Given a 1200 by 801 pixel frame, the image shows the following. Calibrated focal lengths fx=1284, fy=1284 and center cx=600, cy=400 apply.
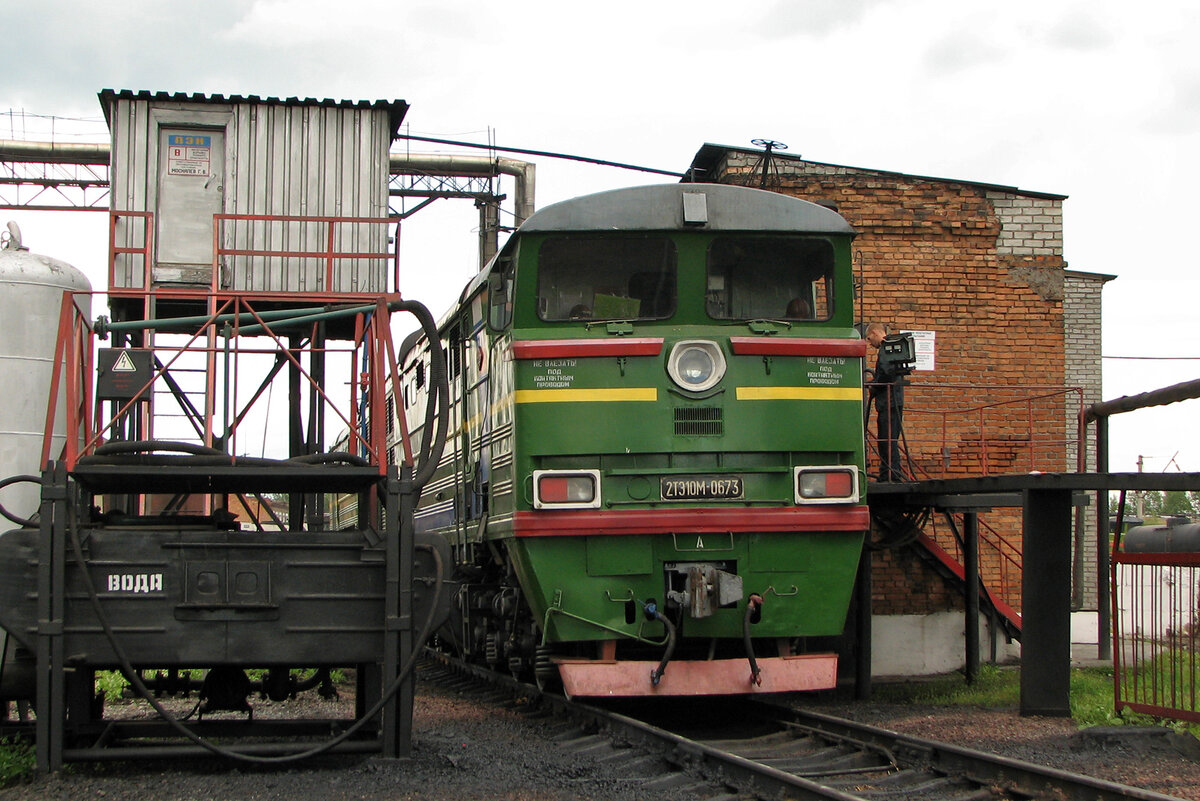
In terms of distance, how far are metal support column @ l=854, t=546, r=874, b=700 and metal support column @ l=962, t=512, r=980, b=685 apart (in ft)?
3.74

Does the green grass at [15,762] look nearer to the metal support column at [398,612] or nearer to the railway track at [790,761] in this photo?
the metal support column at [398,612]

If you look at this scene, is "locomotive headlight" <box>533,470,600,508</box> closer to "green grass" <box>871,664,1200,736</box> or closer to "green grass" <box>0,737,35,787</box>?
"green grass" <box>0,737,35,787</box>

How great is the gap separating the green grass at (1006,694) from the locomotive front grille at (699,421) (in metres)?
3.27

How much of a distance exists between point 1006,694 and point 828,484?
11.6 ft

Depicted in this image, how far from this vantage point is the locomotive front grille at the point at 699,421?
29.4ft

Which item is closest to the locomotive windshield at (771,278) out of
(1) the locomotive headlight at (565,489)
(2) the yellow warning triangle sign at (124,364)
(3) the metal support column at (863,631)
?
(1) the locomotive headlight at (565,489)

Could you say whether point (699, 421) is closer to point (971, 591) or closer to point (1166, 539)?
point (971, 591)

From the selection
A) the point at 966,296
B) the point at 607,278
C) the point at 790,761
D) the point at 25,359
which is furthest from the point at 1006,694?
the point at 25,359

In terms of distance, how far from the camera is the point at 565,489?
8.77 m

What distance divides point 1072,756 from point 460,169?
20306 mm

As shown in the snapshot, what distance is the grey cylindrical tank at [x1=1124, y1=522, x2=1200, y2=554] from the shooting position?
14.0 metres

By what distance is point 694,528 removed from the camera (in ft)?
28.9

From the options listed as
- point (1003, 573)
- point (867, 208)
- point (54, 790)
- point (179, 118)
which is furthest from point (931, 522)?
point (54, 790)

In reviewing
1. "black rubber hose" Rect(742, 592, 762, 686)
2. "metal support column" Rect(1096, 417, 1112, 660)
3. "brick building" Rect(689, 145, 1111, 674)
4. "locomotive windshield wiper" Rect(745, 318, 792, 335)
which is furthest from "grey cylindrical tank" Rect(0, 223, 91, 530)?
"brick building" Rect(689, 145, 1111, 674)
